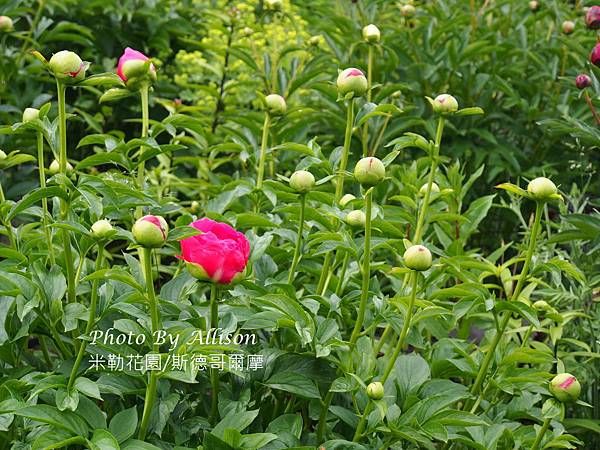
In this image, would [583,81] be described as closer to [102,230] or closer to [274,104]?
[274,104]

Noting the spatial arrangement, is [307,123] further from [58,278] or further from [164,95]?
[58,278]

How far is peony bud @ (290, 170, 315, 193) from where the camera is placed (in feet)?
4.77

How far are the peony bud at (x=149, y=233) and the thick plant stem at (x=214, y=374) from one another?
150mm

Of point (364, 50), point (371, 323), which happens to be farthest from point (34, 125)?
point (364, 50)

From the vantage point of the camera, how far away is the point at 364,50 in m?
3.20

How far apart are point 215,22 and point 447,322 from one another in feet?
5.77

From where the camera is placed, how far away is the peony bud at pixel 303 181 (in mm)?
1455

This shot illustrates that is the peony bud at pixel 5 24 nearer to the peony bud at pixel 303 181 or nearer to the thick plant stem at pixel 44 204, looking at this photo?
the thick plant stem at pixel 44 204

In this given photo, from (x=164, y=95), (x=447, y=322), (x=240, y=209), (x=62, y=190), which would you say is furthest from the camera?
(x=164, y=95)

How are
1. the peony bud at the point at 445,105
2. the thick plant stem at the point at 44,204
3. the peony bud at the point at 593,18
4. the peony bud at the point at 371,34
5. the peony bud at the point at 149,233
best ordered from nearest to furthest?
the peony bud at the point at 149,233, the thick plant stem at the point at 44,204, the peony bud at the point at 445,105, the peony bud at the point at 371,34, the peony bud at the point at 593,18

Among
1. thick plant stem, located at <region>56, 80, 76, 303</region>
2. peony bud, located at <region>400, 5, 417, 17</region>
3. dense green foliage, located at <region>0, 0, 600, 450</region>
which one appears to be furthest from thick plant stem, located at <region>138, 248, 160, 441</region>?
peony bud, located at <region>400, 5, 417, 17</region>

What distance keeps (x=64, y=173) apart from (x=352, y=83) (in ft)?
1.70

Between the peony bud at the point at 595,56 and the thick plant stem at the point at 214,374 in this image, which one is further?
the peony bud at the point at 595,56

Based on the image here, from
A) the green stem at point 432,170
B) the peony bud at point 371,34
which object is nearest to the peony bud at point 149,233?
the green stem at point 432,170
